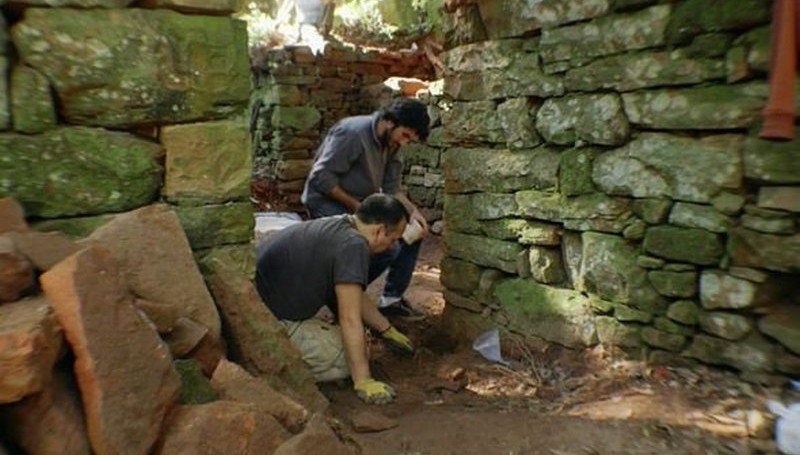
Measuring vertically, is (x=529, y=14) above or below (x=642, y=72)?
above

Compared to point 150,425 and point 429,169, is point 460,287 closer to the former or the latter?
point 150,425

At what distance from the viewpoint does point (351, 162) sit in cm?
417

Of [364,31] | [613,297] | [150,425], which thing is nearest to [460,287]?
[613,297]

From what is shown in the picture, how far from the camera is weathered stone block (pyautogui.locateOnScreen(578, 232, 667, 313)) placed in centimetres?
305

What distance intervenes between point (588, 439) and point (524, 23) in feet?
7.53

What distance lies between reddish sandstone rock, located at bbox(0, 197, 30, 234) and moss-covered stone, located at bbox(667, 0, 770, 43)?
272 cm

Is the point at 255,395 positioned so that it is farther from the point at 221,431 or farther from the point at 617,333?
the point at 617,333

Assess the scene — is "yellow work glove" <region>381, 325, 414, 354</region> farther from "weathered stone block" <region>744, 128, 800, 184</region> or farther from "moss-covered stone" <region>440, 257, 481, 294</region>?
→ "weathered stone block" <region>744, 128, 800, 184</region>

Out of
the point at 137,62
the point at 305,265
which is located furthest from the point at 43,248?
the point at 305,265

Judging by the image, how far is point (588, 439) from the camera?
2342mm

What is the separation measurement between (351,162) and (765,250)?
251 centimetres

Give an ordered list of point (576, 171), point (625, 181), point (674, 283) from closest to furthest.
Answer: point (674, 283), point (625, 181), point (576, 171)

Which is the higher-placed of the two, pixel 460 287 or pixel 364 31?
pixel 364 31

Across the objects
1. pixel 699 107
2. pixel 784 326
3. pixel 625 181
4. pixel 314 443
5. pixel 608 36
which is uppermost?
pixel 608 36
